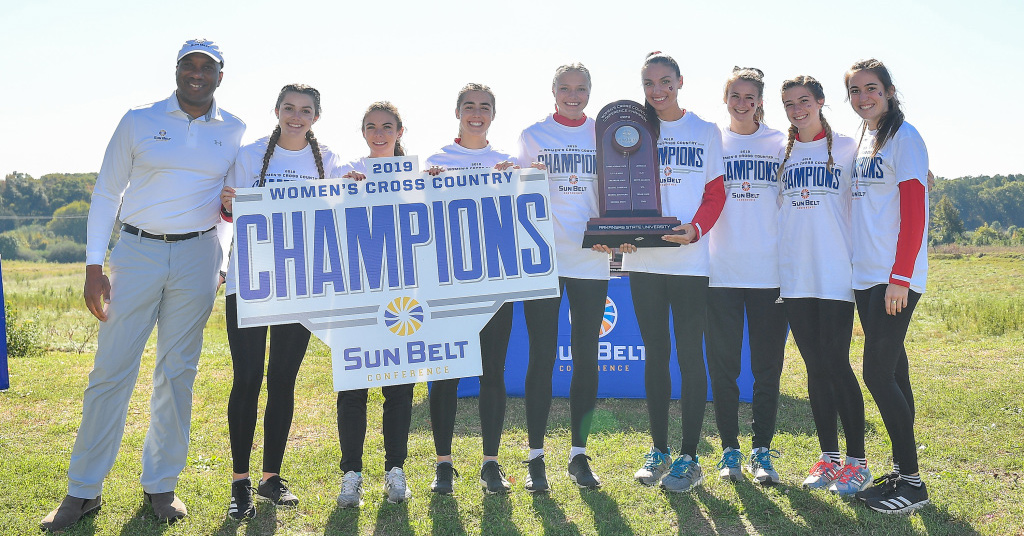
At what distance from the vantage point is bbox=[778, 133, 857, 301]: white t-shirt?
395 centimetres

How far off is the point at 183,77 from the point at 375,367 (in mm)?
1821

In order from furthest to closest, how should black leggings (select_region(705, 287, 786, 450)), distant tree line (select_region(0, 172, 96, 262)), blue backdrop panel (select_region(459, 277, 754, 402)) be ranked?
distant tree line (select_region(0, 172, 96, 262)) → blue backdrop panel (select_region(459, 277, 754, 402)) → black leggings (select_region(705, 287, 786, 450))

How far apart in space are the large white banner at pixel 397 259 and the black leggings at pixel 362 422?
6.8 inches

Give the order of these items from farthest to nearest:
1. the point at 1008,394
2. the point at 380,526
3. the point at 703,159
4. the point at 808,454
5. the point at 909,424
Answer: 1. the point at 1008,394
2. the point at 808,454
3. the point at 703,159
4. the point at 909,424
5. the point at 380,526

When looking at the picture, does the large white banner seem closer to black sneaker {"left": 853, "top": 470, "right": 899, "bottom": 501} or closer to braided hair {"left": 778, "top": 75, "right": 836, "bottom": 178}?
braided hair {"left": 778, "top": 75, "right": 836, "bottom": 178}

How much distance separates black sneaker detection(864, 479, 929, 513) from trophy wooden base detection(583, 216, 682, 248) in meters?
1.74

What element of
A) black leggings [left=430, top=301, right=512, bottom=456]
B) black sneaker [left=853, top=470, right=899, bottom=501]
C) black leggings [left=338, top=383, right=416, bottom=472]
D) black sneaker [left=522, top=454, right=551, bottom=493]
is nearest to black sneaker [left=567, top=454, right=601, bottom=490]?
black sneaker [left=522, top=454, right=551, bottom=493]

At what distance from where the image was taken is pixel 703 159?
163 inches

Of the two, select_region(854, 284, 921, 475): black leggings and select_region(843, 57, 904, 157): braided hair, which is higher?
select_region(843, 57, 904, 157): braided hair

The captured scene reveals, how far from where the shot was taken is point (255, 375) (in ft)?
12.3

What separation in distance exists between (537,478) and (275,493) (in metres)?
1.43

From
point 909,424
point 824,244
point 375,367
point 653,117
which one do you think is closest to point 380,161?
point 375,367

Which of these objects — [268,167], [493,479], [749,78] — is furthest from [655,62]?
[493,479]

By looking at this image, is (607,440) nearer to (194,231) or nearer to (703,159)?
(703,159)
